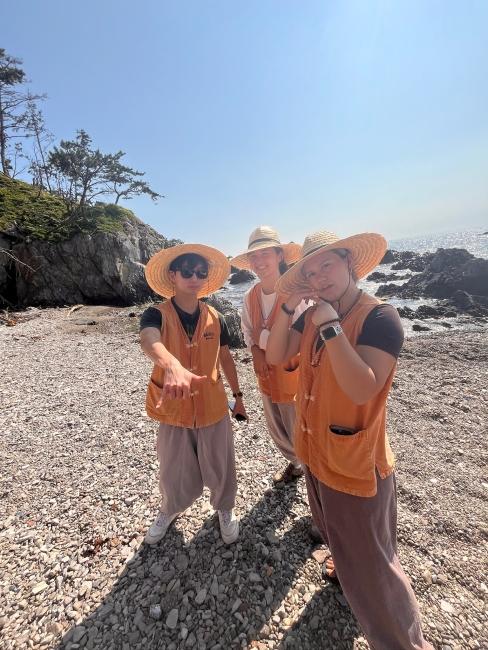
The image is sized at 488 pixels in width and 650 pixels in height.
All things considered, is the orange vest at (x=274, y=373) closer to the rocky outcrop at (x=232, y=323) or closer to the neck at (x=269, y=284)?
the neck at (x=269, y=284)

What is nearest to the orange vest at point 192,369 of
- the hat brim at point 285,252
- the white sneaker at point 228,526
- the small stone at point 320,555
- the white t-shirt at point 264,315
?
the white t-shirt at point 264,315

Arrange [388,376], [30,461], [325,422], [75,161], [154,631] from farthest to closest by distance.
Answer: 1. [75,161]
2. [30,461]
3. [154,631]
4. [325,422]
5. [388,376]

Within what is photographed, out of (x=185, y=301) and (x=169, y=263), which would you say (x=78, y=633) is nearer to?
(x=185, y=301)

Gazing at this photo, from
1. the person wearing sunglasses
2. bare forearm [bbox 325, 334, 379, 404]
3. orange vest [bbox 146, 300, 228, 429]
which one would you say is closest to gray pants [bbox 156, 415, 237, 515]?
the person wearing sunglasses

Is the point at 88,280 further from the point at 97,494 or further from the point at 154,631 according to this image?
the point at 154,631

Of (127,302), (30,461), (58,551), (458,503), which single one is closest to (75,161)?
(127,302)

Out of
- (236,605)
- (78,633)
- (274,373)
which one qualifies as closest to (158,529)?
(78,633)

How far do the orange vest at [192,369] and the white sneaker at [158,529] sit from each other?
1.46 m

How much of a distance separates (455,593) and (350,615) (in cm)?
122

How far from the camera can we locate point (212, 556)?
3.54m

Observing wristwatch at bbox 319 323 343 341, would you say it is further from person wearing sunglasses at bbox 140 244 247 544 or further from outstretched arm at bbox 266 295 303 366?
person wearing sunglasses at bbox 140 244 247 544

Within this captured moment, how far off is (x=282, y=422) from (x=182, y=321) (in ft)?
6.67

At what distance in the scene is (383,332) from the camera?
6.24ft

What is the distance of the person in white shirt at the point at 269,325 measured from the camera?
12.7ft
